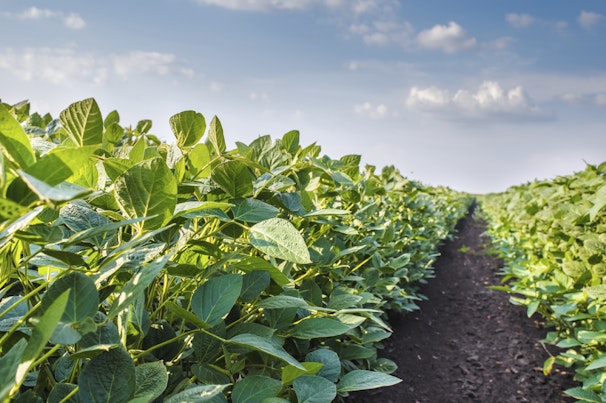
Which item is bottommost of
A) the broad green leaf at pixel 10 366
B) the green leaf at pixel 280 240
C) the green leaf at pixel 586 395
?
the green leaf at pixel 586 395

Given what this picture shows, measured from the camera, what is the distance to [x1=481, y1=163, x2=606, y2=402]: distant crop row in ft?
10.8

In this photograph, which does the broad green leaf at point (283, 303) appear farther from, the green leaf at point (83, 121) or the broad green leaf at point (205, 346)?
the green leaf at point (83, 121)

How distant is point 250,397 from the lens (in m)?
1.09

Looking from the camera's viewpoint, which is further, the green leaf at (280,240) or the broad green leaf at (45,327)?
the green leaf at (280,240)

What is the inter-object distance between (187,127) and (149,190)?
464mm

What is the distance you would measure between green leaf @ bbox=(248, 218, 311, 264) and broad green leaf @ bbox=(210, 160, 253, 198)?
17 cm

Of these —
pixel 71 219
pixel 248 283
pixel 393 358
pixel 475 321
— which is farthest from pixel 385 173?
pixel 71 219

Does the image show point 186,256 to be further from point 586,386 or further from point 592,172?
point 592,172

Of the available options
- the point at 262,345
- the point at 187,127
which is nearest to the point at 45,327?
the point at 262,345

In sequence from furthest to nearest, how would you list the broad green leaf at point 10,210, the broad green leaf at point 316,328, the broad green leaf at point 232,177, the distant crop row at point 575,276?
1. the distant crop row at point 575,276
2. the broad green leaf at point 316,328
3. the broad green leaf at point 232,177
4. the broad green leaf at point 10,210

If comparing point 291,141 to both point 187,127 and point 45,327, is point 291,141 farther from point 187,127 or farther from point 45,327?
point 45,327

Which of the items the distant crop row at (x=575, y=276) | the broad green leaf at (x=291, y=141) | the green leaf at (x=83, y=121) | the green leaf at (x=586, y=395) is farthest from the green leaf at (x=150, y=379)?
the green leaf at (x=586, y=395)

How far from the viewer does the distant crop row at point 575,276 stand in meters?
3.31

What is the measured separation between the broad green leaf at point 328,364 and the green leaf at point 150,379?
63 cm
